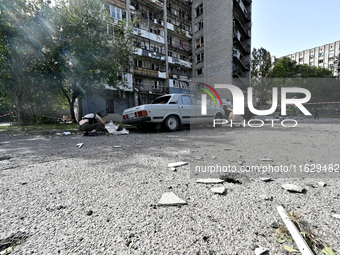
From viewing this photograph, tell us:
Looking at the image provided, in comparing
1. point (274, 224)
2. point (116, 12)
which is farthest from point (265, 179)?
point (116, 12)

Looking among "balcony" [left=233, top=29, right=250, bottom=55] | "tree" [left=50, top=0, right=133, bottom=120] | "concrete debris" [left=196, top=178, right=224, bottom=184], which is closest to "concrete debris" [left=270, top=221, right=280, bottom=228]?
"concrete debris" [left=196, top=178, right=224, bottom=184]

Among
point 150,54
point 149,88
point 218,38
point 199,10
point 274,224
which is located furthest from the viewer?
point 199,10

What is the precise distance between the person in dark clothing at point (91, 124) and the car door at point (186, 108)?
3465 mm

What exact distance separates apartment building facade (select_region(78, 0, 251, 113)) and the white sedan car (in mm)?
14132

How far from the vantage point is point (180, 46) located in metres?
28.3

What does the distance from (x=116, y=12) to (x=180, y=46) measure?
38.5 ft

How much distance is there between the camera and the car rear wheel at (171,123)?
275 inches

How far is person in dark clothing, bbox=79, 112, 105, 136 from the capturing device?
21.9 ft

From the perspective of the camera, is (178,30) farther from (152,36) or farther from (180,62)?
(152,36)

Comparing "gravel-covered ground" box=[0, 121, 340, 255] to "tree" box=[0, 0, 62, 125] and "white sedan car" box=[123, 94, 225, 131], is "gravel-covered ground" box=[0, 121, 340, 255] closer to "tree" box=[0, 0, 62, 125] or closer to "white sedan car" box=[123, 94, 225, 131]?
"white sedan car" box=[123, 94, 225, 131]

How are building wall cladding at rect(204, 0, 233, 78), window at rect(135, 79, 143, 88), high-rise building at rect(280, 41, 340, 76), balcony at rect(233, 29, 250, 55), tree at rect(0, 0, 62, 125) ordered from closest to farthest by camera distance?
tree at rect(0, 0, 62, 125)
window at rect(135, 79, 143, 88)
building wall cladding at rect(204, 0, 233, 78)
balcony at rect(233, 29, 250, 55)
high-rise building at rect(280, 41, 340, 76)

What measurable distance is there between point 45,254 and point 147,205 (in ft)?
2.35

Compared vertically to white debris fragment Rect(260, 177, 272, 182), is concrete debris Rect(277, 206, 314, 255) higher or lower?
higher

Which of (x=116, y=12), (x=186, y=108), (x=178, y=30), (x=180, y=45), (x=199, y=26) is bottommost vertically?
(x=186, y=108)
